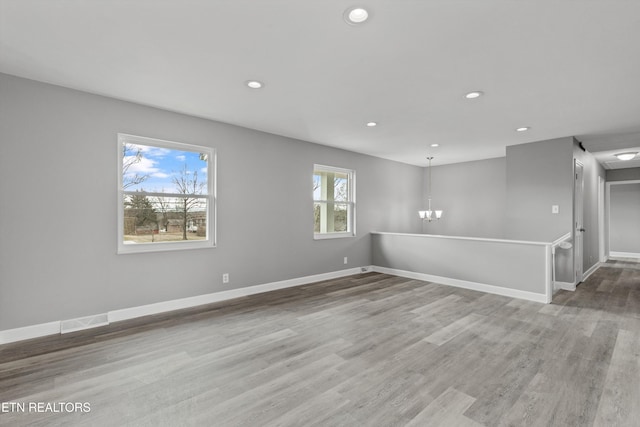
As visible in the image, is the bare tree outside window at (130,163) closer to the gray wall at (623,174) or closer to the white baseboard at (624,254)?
the gray wall at (623,174)

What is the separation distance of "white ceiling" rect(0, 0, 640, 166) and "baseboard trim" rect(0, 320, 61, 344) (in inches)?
98.2

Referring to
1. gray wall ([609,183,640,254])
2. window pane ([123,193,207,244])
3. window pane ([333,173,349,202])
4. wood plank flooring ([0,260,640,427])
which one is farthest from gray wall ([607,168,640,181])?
window pane ([123,193,207,244])

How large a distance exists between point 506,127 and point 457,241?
6.50 feet

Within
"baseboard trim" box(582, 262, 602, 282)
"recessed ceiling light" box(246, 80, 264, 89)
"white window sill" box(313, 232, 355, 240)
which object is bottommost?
"baseboard trim" box(582, 262, 602, 282)

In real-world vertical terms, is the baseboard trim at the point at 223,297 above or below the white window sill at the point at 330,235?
below

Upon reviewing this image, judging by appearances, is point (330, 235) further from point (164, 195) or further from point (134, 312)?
point (134, 312)

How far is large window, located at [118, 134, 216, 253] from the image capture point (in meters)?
3.62

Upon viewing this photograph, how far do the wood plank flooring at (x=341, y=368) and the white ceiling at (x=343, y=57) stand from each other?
101 inches

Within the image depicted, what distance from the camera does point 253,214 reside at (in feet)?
15.4

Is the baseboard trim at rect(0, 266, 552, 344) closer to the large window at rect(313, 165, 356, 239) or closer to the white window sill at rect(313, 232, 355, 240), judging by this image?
the white window sill at rect(313, 232, 355, 240)

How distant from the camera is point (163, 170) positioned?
154 inches

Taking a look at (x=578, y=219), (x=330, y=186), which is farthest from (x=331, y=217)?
(x=578, y=219)

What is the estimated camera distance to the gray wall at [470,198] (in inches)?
277

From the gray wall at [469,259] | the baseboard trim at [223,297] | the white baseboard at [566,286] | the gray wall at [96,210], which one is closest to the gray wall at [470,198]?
the white baseboard at [566,286]
